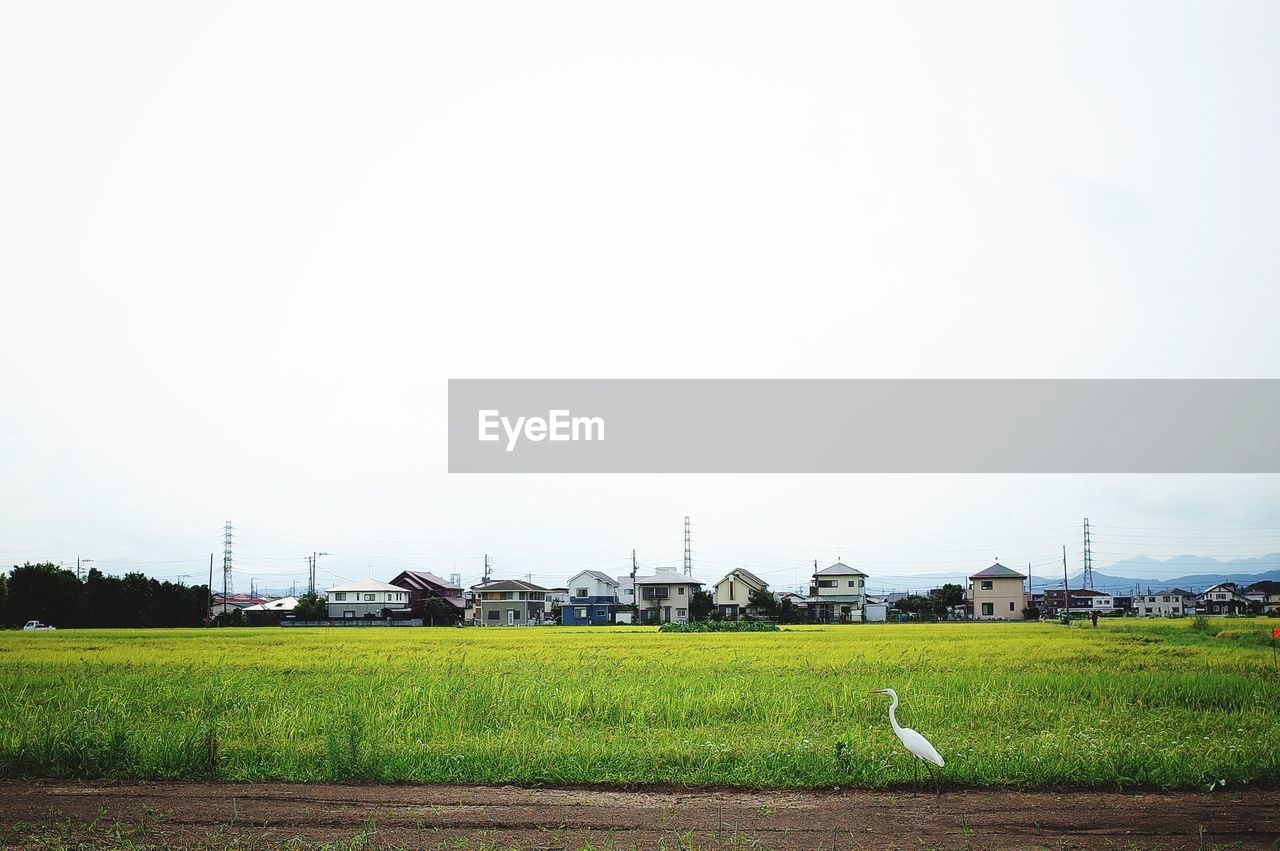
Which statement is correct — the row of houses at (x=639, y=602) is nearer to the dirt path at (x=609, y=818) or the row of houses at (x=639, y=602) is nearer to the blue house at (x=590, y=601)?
the blue house at (x=590, y=601)

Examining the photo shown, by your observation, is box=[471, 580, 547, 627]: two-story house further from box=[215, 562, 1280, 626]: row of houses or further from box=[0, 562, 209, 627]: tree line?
box=[0, 562, 209, 627]: tree line

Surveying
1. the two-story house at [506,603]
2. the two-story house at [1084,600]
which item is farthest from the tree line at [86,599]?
the two-story house at [1084,600]

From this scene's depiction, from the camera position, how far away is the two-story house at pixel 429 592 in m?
91.3

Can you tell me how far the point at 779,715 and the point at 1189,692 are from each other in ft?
30.3

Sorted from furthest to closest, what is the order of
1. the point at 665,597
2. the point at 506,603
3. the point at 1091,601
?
the point at 1091,601 → the point at 506,603 → the point at 665,597

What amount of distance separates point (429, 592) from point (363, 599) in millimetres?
14889

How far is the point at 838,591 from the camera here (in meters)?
95.1

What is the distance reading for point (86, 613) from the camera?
61.4 meters

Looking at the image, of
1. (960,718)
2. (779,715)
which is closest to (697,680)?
(779,715)

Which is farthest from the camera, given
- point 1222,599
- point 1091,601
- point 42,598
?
point 1091,601

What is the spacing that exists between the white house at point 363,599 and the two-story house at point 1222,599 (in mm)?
100408

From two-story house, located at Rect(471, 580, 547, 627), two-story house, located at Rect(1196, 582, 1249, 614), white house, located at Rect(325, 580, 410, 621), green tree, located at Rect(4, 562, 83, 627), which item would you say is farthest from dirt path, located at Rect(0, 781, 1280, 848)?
two-story house, located at Rect(1196, 582, 1249, 614)

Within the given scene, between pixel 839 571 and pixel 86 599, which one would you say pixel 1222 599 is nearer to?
pixel 839 571

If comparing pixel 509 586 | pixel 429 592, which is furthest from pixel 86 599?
pixel 429 592
